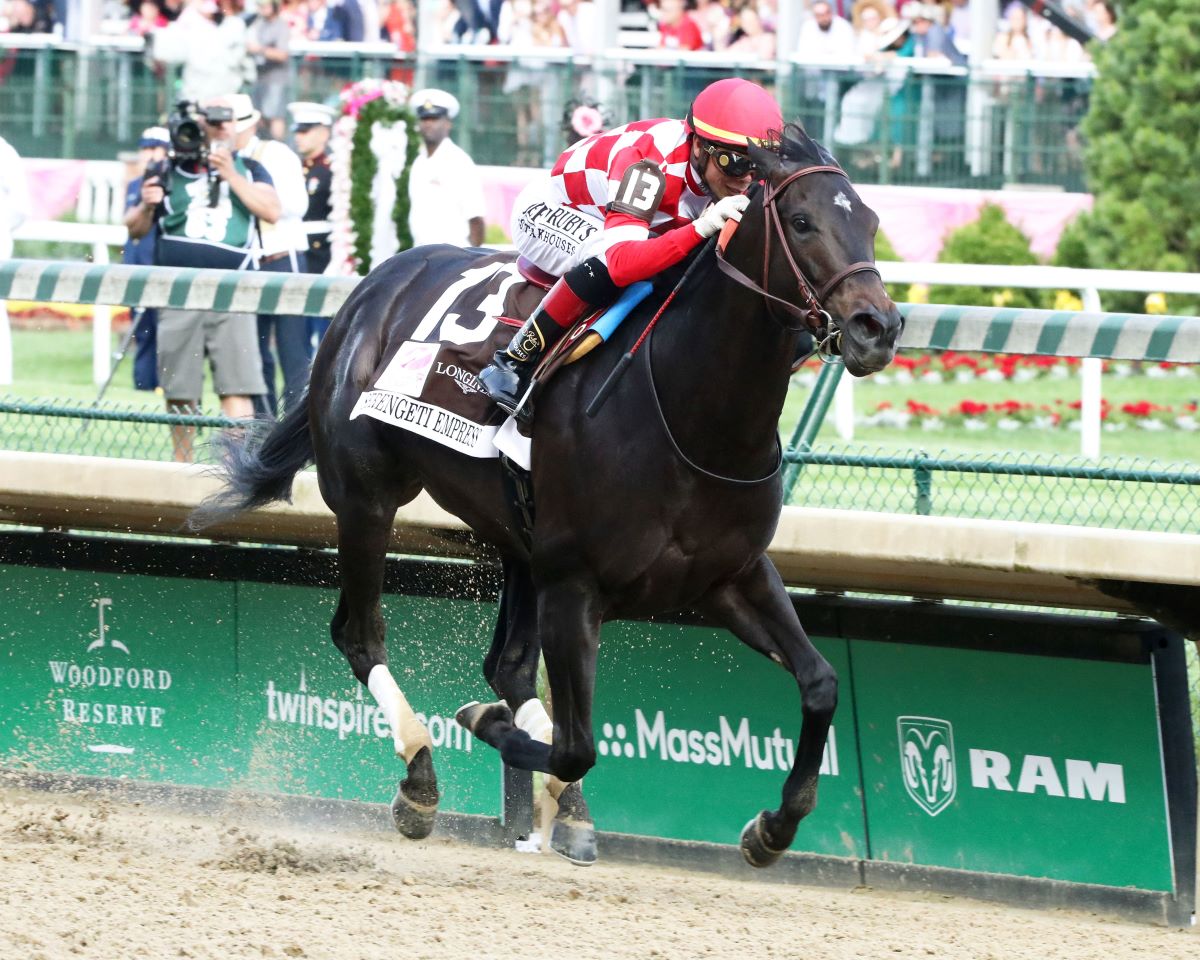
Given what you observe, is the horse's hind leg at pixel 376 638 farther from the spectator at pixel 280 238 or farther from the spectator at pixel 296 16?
the spectator at pixel 296 16

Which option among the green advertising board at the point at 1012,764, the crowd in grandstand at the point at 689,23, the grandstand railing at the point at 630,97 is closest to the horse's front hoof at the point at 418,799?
the green advertising board at the point at 1012,764

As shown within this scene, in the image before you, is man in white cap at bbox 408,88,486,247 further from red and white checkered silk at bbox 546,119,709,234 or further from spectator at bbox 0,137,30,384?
red and white checkered silk at bbox 546,119,709,234

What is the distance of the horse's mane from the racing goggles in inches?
6.8

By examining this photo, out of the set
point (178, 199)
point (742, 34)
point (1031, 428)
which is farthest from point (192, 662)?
point (742, 34)

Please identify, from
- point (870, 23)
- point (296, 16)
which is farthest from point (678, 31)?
point (296, 16)

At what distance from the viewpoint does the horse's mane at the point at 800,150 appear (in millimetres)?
4383

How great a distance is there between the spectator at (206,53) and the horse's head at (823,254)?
1260cm

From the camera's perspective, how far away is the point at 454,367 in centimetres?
536

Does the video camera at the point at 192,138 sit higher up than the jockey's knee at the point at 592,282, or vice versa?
the video camera at the point at 192,138

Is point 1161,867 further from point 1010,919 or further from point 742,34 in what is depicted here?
point 742,34

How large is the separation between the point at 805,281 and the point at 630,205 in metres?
0.66

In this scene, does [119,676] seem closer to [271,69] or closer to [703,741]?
[703,741]

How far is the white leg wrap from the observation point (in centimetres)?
550

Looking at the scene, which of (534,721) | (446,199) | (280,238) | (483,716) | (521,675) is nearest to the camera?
(483,716)
